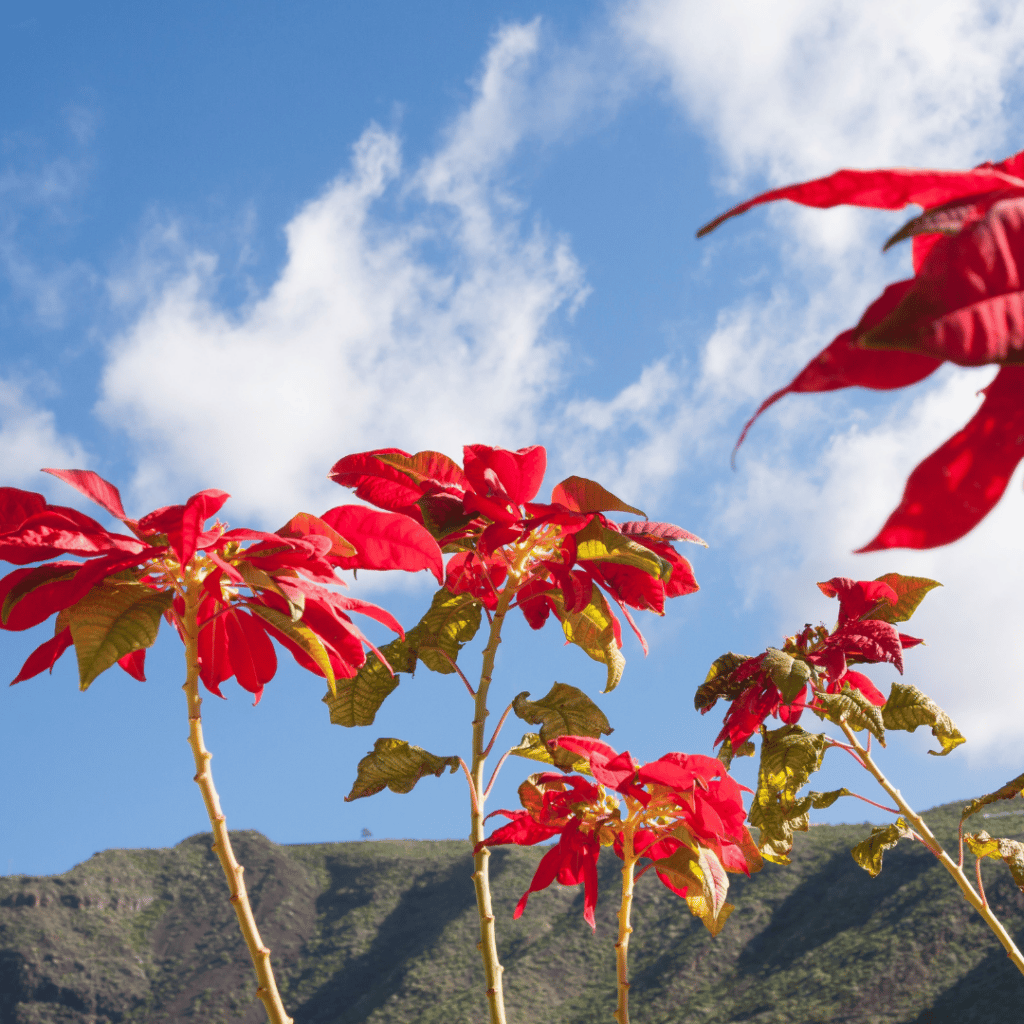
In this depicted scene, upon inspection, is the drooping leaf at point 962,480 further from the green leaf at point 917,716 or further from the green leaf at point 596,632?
the green leaf at point 917,716

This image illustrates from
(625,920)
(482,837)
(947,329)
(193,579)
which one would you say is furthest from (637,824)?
(947,329)

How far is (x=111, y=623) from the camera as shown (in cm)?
95

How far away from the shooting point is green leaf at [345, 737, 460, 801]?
1211 mm

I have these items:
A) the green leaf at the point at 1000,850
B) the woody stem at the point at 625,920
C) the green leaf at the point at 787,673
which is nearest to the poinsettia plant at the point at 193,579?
the woody stem at the point at 625,920

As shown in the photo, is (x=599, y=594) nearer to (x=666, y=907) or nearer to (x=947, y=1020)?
(x=947, y=1020)

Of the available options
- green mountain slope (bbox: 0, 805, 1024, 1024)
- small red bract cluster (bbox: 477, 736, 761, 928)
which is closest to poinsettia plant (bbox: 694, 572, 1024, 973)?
small red bract cluster (bbox: 477, 736, 761, 928)

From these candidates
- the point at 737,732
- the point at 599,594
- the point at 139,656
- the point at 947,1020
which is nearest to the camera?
the point at 139,656

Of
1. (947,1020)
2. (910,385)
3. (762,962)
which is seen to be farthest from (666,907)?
(910,385)

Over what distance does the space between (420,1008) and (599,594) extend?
2000 centimetres

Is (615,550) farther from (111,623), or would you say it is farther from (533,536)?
(111,623)

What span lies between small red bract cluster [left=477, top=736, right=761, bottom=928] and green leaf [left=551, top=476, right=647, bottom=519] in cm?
31

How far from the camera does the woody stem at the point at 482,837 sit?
1.07m

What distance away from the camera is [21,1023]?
21.3 metres

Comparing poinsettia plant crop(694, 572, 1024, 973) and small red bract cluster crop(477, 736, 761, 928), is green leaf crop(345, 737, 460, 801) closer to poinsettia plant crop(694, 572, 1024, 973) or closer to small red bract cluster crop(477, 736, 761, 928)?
small red bract cluster crop(477, 736, 761, 928)
